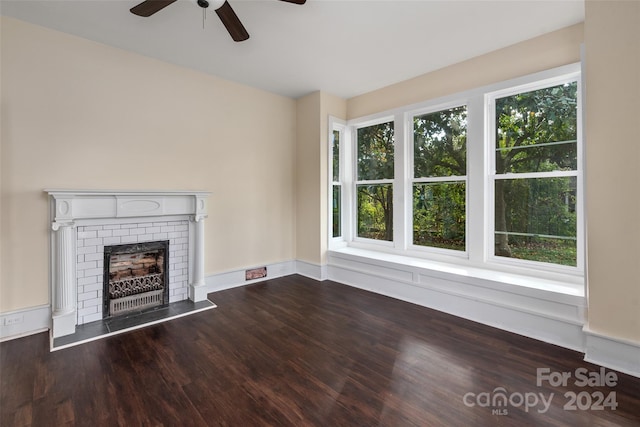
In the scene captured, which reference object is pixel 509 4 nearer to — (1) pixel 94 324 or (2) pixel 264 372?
(2) pixel 264 372

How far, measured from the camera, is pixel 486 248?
3.38 meters

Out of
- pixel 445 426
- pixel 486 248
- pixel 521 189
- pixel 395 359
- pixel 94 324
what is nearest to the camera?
pixel 445 426

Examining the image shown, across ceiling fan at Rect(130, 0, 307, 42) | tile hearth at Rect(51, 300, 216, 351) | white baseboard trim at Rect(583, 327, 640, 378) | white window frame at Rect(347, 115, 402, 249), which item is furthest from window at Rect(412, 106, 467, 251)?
tile hearth at Rect(51, 300, 216, 351)

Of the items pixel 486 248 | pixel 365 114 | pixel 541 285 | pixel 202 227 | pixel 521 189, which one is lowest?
pixel 541 285

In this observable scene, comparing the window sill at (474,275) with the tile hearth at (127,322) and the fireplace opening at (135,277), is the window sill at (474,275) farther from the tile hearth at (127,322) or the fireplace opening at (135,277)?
the fireplace opening at (135,277)

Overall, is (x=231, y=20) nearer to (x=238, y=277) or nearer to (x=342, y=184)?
(x=342, y=184)

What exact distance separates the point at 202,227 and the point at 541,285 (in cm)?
372

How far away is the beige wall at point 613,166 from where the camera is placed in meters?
2.07

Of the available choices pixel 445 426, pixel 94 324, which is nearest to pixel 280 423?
pixel 445 426

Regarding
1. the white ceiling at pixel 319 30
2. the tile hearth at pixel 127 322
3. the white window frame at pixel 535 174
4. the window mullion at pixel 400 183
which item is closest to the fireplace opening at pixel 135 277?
the tile hearth at pixel 127 322

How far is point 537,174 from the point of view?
118 inches

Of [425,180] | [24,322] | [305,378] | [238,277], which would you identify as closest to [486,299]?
[425,180]

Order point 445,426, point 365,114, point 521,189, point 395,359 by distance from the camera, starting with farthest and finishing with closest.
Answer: point 365,114
point 521,189
point 395,359
point 445,426

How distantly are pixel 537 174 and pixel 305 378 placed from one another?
304 cm
